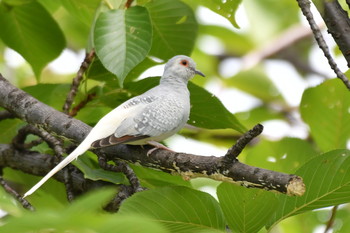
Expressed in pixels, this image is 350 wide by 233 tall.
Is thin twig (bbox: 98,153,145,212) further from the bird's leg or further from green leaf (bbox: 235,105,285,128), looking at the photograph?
green leaf (bbox: 235,105,285,128)

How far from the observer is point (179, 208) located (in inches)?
114

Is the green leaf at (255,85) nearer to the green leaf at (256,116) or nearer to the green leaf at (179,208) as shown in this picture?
the green leaf at (256,116)

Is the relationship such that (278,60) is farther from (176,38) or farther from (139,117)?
(139,117)

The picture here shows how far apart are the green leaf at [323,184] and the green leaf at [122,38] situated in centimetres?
101

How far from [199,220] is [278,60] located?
601 centimetres

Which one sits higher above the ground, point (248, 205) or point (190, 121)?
point (190, 121)

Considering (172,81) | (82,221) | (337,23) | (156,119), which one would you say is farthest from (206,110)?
(82,221)

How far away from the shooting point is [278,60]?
343 inches

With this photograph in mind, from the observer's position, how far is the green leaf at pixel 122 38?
3418mm

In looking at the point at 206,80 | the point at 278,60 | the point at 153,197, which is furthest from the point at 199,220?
the point at 278,60

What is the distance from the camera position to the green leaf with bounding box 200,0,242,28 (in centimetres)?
406

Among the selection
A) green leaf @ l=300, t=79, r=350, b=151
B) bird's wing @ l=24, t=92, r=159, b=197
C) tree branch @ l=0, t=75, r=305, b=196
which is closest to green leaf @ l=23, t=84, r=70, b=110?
tree branch @ l=0, t=75, r=305, b=196

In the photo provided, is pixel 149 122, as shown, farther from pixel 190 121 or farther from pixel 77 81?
pixel 77 81

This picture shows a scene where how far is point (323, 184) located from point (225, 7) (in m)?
1.49
